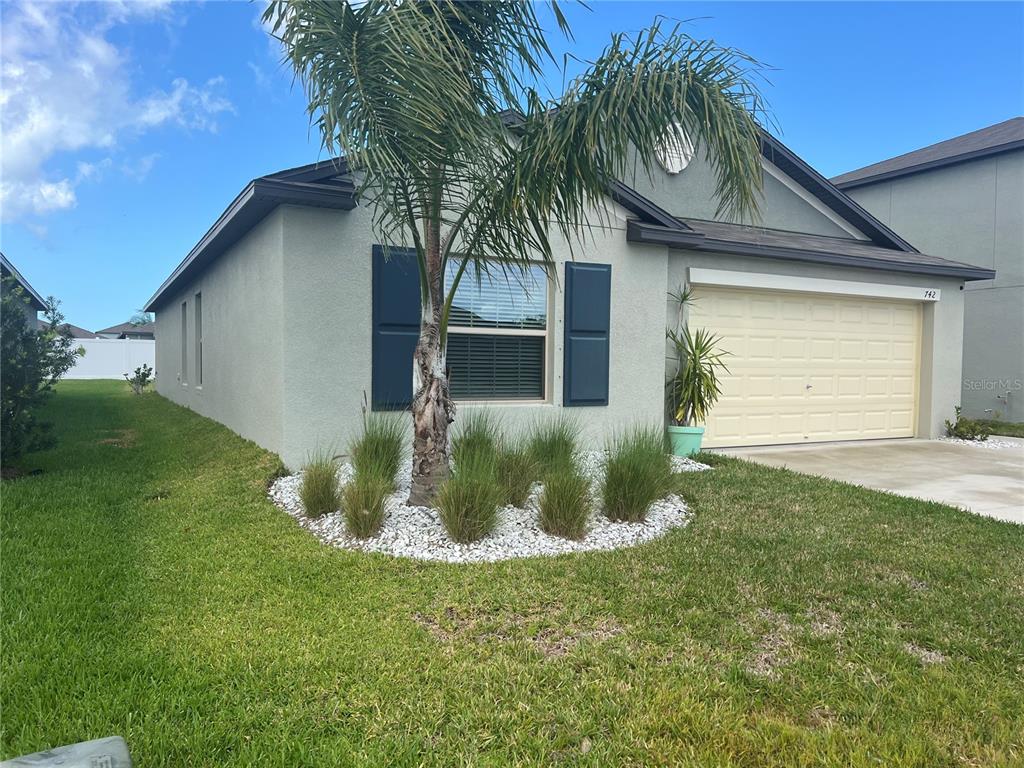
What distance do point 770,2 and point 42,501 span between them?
1014 centimetres

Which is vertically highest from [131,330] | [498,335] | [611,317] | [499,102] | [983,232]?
[983,232]

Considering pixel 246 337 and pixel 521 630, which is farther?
pixel 246 337

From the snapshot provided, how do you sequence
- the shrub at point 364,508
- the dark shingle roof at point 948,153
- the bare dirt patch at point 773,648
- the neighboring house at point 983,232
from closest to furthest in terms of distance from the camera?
1. the bare dirt patch at point 773,648
2. the shrub at point 364,508
3. the neighboring house at point 983,232
4. the dark shingle roof at point 948,153

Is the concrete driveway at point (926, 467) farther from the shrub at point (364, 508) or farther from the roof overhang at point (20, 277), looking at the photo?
the roof overhang at point (20, 277)

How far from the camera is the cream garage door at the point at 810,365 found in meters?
9.05

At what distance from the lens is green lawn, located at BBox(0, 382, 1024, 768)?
2.24 metres

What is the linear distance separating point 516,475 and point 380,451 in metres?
1.27

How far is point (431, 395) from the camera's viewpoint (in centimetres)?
493

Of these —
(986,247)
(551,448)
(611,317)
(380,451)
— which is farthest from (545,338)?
(986,247)

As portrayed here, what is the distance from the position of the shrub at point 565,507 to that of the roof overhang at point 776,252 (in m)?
4.23

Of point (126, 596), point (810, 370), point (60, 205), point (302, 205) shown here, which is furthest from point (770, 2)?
point (60, 205)

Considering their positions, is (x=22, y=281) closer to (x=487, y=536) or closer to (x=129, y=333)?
(x=487, y=536)

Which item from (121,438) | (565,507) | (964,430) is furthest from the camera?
(964,430)

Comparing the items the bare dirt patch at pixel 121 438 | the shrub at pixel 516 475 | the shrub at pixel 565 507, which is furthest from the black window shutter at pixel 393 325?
the bare dirt patch at pixel 121 438
